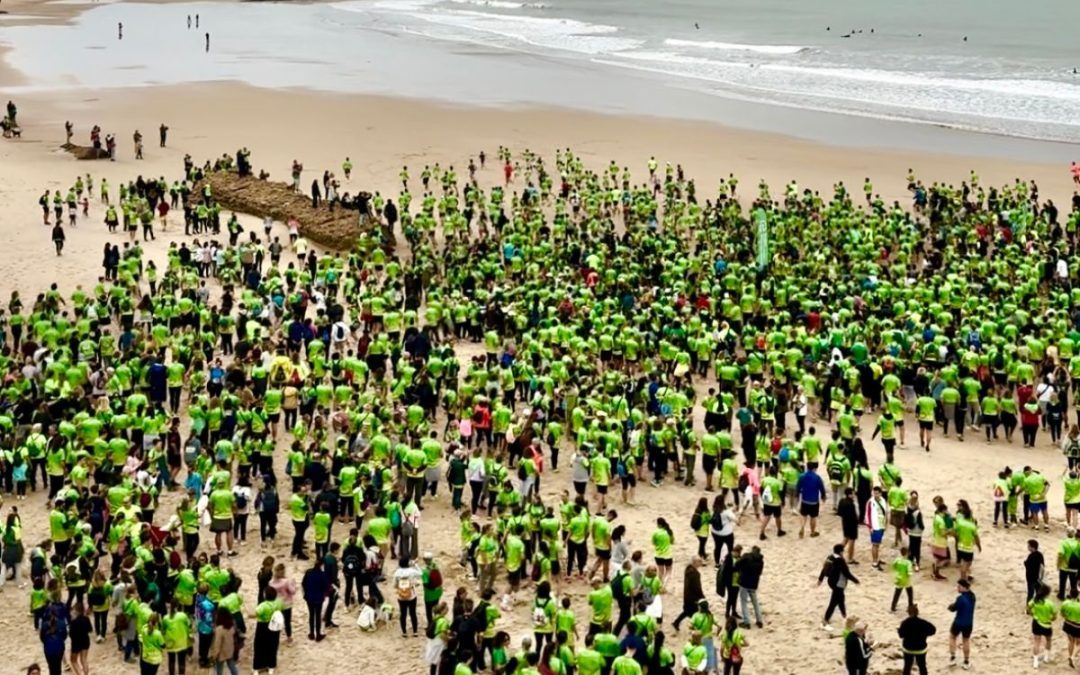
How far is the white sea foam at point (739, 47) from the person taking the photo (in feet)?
292

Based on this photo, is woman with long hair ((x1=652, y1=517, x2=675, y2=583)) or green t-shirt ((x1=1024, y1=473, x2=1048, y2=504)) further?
green t-shirt ((x1=1024, y1=473, x2=1048, y2=504))

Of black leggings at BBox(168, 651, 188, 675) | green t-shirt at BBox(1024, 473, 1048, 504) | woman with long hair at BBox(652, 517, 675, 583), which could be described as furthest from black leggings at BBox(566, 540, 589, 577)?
green t-shirt at BBox(1024, 473, 1048, 504)

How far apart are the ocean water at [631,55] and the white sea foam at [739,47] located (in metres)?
0.15

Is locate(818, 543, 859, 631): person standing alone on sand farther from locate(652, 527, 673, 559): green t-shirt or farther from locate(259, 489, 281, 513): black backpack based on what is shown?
locate(259, 489, 281, 513): black backpack

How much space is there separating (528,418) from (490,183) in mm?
24290

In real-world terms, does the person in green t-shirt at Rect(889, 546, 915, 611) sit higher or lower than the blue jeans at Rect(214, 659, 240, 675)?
higher

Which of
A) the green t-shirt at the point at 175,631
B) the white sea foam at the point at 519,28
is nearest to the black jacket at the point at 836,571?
the green t-shirt at the point at 175,631

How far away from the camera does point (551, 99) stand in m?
64.6

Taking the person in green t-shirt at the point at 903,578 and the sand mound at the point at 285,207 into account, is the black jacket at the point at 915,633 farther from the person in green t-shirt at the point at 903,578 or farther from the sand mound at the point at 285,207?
the sand mound at the point at 285,207

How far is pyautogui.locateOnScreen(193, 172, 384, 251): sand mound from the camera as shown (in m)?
39.2

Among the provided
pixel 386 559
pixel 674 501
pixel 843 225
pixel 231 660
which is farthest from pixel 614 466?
pixel 843 225

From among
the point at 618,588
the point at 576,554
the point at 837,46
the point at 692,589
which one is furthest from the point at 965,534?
the point at 837,46

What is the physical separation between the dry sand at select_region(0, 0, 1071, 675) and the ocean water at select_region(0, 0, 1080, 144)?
16.6ft

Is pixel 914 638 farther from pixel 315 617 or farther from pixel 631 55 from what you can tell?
pixel 631 55
